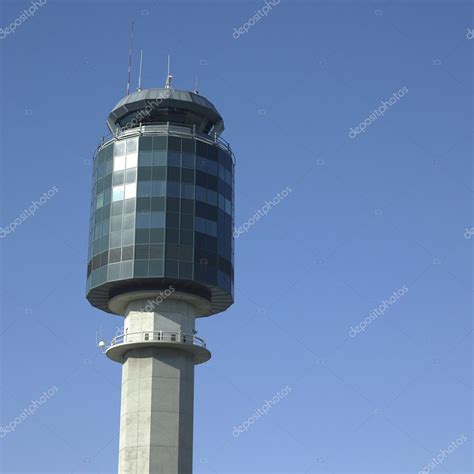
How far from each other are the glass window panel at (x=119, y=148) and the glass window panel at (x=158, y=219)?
7.47m

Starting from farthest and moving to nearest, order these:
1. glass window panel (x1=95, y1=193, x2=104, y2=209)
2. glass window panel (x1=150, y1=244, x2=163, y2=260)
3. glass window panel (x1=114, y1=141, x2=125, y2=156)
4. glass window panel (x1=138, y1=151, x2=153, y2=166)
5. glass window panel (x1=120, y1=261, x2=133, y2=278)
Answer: glass window panel (x1=114, y1=141, x2=125, y2=156), glass window panel (x1=95, y1=193, x2=104, y2=209), glass window panel (x1=138, y1=151, x2=153, y2=166), glass window panel (x1=150, y1=244, x2=163, y2=260), glass window panel (x1=120, y1=261, x2=133, y2=278)

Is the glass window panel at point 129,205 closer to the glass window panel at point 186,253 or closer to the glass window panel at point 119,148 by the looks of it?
the glass window panel at point 119,148

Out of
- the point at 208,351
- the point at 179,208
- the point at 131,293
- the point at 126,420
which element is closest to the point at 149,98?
the point at 179,208

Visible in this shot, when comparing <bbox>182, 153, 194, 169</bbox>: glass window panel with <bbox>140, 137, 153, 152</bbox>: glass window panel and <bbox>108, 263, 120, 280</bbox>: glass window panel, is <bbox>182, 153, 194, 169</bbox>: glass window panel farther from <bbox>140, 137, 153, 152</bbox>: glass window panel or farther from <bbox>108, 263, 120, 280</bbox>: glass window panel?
<bbox>108, 263, 120, 280</bbox>: glass window panel

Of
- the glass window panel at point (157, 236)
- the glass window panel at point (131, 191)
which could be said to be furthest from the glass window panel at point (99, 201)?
the glass window panel at point (157, 236)

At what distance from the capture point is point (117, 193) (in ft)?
278

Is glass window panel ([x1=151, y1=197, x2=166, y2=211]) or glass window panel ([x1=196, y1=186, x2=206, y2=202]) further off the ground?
glass window panel ([x1=196, y1=186, x2=206, y2=202])

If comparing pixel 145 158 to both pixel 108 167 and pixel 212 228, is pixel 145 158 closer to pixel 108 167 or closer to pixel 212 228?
pixel 108 167

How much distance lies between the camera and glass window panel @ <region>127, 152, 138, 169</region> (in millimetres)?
85000

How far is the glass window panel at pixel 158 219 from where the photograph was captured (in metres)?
82.6

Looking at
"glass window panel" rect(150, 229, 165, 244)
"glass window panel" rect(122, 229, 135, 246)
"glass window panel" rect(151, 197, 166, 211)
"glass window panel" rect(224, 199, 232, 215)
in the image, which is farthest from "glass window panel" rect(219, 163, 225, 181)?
"glass window panel" rect(122, 229, 135, 246)

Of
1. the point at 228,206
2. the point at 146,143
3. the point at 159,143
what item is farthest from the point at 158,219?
the point at 228,206

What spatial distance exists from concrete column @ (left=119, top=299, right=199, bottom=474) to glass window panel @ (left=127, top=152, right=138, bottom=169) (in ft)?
41.6

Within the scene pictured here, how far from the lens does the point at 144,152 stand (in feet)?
279
